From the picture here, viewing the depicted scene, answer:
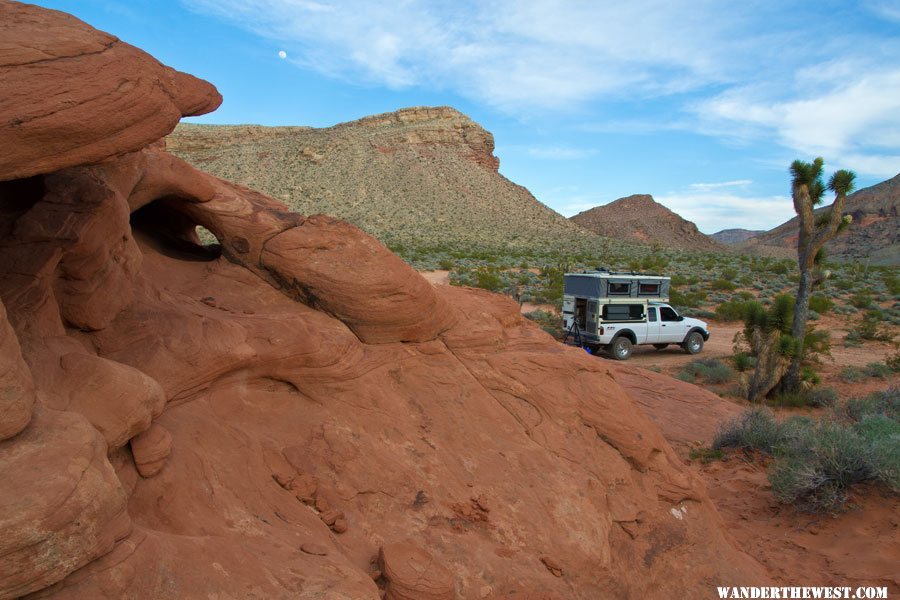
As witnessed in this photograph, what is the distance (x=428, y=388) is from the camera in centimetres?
616

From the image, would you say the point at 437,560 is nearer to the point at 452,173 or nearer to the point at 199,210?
the point at 199,210

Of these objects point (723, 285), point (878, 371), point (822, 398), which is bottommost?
point (822, 398)

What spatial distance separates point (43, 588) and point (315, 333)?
122 inches

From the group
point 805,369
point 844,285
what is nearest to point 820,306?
point 844,285

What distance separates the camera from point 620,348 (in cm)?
1903

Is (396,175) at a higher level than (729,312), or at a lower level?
higher

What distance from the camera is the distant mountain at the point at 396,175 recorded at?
60625 millimetres

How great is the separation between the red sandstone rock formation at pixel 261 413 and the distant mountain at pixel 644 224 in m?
81.4

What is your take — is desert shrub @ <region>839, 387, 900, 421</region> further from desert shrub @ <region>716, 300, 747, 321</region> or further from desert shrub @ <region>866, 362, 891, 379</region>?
desert shrub @ <region>716, 300, 747, 321</region>

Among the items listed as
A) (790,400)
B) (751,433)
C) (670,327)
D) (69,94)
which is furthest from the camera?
(670,327)

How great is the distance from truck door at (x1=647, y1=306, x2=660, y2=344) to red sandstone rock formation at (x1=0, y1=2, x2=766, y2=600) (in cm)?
1257

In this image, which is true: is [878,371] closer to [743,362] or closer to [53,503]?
[743,362]

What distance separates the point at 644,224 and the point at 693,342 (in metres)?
77.2

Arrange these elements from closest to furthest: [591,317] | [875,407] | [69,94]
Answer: [69,94], [875,407], [591,317]
